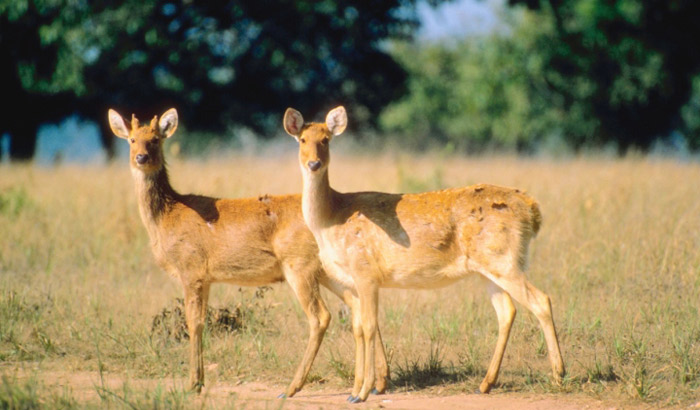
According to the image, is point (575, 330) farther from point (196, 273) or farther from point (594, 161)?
point (594, 161)

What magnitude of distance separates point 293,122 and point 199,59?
1717 centimetres

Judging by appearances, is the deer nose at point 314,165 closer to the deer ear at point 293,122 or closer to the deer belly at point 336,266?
the deer ear at point 293,122

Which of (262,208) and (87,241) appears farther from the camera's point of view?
(87,241)

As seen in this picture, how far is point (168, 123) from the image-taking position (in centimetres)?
706

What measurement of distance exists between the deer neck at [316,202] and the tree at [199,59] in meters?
15.8

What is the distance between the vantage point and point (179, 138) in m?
37.5

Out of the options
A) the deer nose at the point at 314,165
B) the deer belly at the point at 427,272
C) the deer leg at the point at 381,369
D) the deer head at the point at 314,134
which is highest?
the deer head at the point at 314,134

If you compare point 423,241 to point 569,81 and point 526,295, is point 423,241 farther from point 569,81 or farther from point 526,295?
point 569,81

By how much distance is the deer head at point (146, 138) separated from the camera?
6797mm

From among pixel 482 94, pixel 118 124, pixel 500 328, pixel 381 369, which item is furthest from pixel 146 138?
pixel 482 94

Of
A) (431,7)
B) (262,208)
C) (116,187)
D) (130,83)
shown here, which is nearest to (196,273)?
(262,208)

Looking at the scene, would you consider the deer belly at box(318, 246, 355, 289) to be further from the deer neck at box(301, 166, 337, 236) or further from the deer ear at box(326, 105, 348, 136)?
the deer ear at box(326, 105, 348, 136)

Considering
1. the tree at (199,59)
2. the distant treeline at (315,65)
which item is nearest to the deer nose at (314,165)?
the distant treeline at (315,65)

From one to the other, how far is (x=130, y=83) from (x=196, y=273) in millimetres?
17850
